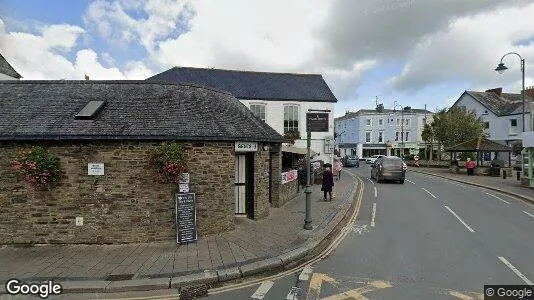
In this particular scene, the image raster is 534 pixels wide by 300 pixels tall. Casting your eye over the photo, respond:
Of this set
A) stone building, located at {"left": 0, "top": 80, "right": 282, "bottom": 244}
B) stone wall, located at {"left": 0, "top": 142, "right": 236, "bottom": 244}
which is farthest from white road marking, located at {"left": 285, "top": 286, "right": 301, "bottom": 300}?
stone wall, located at {"left": 0, "top": 142, "right": 236, "bottom": 244}

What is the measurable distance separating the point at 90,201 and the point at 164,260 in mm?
2773

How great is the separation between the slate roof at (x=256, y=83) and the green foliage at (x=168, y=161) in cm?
2336

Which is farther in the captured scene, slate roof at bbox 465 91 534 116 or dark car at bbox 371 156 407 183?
slate roof at bbox 465 91 534 116

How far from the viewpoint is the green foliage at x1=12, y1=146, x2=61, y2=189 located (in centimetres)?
799

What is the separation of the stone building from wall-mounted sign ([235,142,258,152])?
297 mm

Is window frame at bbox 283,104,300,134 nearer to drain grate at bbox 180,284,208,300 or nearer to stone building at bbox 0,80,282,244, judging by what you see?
stone building at bbox 0,80,282,244

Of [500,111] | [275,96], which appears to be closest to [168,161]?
[275,96]

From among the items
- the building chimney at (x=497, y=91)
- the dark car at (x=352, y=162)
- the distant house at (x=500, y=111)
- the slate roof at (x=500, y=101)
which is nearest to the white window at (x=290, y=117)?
the dark car at (x=352, y=162)

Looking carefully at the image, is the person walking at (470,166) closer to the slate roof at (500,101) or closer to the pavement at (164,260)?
the slate roof at (500,101)

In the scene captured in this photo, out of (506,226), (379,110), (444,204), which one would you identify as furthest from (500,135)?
(506,226)

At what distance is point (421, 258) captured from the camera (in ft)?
24.8

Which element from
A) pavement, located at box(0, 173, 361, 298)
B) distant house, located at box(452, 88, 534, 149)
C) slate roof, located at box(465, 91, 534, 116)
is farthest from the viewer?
slate roof, located at box(465, 91, 534, 116)

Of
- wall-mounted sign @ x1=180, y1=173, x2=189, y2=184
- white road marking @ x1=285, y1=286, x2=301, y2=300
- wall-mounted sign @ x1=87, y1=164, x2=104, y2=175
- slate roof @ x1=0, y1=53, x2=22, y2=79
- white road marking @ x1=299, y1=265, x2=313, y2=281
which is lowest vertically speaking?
white road marking @ x1=285, y1=286, x2=301, y2=300

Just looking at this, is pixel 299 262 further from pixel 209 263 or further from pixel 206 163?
pixel 206 163
